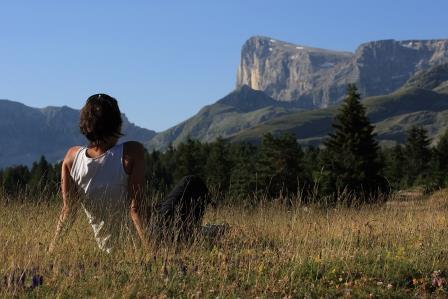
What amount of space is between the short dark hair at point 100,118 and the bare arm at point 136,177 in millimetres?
205

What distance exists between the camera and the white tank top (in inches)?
223

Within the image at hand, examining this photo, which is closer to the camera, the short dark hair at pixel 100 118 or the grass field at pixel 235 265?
the grass field at pixel 235 265

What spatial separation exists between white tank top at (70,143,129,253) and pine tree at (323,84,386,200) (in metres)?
40.6

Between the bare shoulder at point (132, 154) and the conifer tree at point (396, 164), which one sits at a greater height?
the bare shoulder at point (132, 154)

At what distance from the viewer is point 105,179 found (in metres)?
5.73

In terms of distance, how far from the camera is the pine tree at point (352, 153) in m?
46.8

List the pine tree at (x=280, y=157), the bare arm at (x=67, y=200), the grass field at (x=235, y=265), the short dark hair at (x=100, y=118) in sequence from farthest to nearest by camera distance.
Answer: the pine tree at (x=280, y=157) < the bare arm at (x=67, y=200) < the short dark hair at (x=100, y=118) < the grass field at (x=235, y=265)

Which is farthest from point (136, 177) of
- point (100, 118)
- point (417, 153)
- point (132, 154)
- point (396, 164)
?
point (417, 153)

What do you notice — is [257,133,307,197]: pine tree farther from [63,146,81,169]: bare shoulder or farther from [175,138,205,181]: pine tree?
[63,146,81,169]: bare shoulder

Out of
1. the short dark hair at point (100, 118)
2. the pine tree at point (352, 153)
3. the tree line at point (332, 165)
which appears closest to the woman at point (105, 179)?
the short dark hair at point (100, 118)

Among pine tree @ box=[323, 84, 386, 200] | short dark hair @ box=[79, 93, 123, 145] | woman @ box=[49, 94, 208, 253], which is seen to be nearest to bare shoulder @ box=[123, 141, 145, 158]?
woman @ box=[49, 94, 208, 253]

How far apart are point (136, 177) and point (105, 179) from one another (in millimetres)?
318

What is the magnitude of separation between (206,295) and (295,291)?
0.75 m

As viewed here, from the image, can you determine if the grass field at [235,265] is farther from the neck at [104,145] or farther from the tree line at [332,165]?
the tree line at [332,165]
